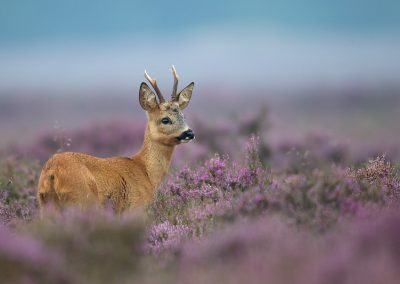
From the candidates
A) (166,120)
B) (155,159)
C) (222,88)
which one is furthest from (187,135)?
(222,88)

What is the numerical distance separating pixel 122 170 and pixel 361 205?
2930mm

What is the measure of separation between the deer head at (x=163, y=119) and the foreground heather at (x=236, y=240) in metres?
0.96

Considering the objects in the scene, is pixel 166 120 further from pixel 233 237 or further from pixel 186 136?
pixel 233 237

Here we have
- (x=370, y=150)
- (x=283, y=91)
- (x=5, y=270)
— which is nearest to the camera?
(x=5, y=270)

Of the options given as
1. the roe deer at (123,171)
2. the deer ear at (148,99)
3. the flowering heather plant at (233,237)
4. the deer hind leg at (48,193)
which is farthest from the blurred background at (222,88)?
the flowering heather plant at (233,237)

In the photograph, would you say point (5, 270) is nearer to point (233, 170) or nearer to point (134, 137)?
point (233, 170)

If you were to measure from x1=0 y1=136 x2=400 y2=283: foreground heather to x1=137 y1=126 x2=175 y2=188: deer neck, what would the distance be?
0.51 meters

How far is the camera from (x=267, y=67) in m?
157

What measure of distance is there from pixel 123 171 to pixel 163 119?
1.11 meters

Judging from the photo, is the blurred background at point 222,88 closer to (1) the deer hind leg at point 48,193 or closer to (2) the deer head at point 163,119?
(2) the deer head at point 163,119

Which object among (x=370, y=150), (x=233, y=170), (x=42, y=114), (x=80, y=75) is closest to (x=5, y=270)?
(x=233, y=170)

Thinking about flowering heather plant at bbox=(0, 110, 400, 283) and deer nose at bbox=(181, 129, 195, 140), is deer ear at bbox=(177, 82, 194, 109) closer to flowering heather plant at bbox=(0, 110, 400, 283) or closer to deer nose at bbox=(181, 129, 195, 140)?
deer nose at bbox=(181, 129, 195, 140)

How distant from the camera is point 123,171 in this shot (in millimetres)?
9922

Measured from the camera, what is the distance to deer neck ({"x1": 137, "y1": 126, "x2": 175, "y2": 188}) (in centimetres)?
1048
